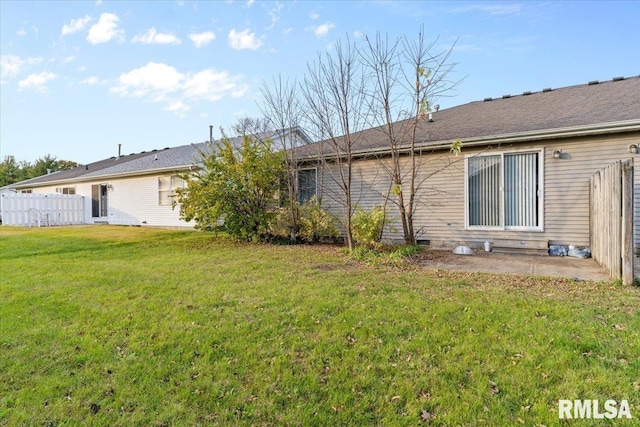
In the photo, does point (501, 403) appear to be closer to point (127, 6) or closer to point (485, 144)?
point (485, 144)

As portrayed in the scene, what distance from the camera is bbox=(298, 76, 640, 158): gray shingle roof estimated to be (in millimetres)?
7469

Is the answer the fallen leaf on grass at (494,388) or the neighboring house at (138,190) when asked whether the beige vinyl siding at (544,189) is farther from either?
the fallen leaf on grass at (494,388)

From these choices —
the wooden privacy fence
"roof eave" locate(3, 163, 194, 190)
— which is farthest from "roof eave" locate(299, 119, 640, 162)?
"roof eave" locate(3, 163, 194, 190)

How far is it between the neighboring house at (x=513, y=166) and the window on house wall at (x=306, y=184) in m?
0.32

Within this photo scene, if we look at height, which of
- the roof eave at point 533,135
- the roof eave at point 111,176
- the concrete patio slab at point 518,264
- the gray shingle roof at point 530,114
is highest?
the gray shingle roof at point 530,114

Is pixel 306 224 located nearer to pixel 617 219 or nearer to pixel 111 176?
pixel 617 219

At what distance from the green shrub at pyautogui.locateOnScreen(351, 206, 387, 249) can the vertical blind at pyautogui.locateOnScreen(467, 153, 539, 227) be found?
90.3 inches

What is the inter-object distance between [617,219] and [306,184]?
7.76 m

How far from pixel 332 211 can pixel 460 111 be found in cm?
543

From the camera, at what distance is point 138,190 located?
16438 millimetres

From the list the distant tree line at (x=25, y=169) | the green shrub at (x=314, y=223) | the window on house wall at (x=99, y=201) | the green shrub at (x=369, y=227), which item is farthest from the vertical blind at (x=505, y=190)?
the distant tree line at (x=25, y=169)

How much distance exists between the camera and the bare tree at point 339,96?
825 centimetres

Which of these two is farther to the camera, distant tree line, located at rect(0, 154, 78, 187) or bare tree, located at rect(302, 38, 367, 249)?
distant tree line, located at rect(0, 154, 78, 187)

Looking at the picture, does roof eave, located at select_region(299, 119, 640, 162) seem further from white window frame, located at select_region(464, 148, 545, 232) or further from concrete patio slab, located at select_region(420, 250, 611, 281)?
concrete patio slab, located at select_region(420, 250, 611, 281)
